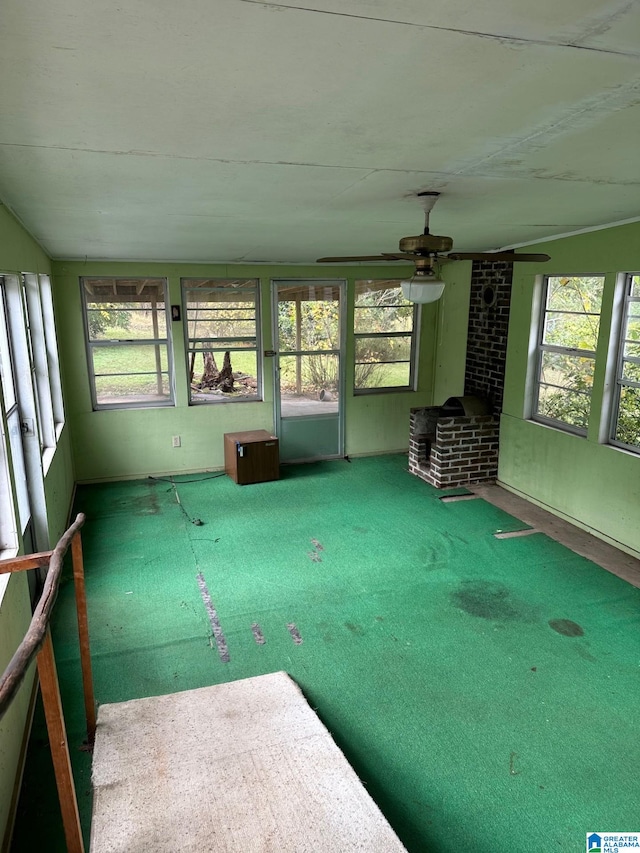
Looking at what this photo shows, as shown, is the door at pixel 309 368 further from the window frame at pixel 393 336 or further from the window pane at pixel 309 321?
the window frame at pixel 393 336

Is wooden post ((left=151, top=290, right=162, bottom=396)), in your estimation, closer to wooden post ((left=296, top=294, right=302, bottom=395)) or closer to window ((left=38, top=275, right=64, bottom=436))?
window ((left=38, top=275, right=64, bottom=436))

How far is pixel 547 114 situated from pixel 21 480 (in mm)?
3354

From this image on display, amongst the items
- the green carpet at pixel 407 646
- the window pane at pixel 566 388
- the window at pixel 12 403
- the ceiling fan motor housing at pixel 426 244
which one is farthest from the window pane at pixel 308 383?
the ceiling fan motor housing at pixel 426 244

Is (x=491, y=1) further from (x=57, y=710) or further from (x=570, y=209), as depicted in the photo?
(x=570, y=209)

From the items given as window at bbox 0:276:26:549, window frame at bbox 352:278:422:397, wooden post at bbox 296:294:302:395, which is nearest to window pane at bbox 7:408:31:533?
window at bbox 0:276:26:549

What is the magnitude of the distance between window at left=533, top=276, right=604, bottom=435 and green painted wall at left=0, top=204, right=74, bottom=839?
434 centimetres

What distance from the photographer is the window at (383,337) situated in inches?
268

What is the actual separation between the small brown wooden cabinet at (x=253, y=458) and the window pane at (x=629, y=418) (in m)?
3.35

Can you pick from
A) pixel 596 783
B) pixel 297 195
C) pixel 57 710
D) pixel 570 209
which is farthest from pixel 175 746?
pixel 570 209

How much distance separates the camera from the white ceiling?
1125mm

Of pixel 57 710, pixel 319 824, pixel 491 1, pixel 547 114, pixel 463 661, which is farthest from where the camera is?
pixel 463 661

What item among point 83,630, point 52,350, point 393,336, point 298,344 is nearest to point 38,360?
point 52,350

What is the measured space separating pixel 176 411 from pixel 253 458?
1111 mm

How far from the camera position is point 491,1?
1062 millimetres
